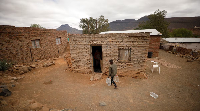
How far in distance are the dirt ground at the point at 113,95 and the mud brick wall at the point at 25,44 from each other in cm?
587

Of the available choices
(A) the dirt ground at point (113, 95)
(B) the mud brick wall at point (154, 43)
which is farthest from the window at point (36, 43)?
(B) the mud brick wall at point (154, 43)

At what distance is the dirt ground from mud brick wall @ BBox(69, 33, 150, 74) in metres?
1.09

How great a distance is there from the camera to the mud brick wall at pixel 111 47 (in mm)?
6027

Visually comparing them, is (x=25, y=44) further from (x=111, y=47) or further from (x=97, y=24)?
(x=97, y=24)

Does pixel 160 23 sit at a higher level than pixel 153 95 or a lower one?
higher

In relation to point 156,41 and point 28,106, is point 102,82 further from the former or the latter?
point 156,41

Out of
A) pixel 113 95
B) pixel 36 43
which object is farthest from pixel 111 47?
pixel 36 43

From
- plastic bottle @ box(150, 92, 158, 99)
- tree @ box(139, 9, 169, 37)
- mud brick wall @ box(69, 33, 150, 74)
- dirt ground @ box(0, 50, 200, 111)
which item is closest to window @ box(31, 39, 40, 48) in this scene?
dirt ground @ box(0, 50, 200, 111)

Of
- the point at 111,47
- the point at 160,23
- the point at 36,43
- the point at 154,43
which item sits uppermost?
the point at 160,23

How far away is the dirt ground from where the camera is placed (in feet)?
12.2

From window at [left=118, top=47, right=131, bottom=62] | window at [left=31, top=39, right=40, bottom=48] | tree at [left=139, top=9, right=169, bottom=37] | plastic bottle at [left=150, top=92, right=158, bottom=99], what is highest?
tree at [left=139, top=9, right=169, bottom=37]

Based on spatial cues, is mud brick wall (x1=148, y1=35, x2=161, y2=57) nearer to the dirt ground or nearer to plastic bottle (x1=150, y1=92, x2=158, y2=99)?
the dirt ground

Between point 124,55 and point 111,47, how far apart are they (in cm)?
121

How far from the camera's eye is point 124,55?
251 inches
